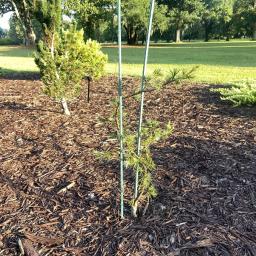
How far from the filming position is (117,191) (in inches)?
143

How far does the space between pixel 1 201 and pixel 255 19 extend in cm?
6520

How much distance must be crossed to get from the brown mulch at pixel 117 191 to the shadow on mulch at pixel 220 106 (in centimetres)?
5

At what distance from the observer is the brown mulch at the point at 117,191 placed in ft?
9.62

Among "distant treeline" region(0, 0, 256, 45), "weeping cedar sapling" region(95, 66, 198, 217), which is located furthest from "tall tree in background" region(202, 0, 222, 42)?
"weeping cedar sapling" region(95, 66, 198, 217)

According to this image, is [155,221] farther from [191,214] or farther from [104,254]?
[104,254]

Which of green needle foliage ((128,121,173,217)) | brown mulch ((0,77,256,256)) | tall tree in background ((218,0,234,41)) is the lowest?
tall tree in background ((218,0,234,41))

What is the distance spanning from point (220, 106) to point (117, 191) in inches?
136

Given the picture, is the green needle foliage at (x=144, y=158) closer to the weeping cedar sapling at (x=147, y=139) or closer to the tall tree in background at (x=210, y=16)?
the weeping cedar sapling at (x=147, y=139)

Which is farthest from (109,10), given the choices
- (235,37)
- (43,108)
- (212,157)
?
(235,37)

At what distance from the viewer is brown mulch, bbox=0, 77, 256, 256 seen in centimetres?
293

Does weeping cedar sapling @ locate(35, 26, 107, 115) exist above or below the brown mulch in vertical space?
above

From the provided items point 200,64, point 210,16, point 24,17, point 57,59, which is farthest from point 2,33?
point 57,59

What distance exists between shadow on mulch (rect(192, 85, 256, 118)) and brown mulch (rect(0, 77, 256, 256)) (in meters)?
0.05

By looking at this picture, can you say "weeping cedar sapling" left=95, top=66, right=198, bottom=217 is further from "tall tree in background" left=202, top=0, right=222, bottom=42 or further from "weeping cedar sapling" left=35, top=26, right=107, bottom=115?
"tall tree in background" left=202, top=0, right=222, bottom=42
